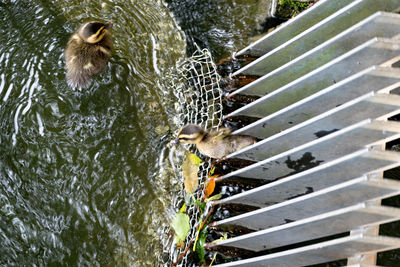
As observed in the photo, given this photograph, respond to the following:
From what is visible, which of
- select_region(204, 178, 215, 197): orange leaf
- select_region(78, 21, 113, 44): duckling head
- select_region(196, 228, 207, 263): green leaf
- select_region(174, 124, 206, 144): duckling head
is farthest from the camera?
select_region(78, 21, 113, 44): duckling head

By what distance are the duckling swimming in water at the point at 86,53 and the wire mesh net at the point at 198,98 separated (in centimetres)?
66

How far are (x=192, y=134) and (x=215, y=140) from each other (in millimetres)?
184

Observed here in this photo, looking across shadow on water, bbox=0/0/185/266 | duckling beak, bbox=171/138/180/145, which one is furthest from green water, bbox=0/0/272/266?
duckling beak, bbox=171/138/180/145

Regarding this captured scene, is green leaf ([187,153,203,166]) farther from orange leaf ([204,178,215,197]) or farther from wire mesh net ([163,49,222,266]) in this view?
orange leaf ([204,178,215,197])

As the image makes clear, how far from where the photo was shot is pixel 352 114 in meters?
1.96

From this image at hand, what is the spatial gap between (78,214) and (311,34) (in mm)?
2080

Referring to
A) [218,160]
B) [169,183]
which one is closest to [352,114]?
[218,160]

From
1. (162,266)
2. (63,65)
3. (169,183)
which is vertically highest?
(63,65)

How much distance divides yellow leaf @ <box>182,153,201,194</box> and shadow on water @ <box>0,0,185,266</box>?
211mm

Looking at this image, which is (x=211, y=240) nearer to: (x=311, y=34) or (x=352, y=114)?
(x=352, y=114)

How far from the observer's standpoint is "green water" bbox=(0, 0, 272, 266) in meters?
2.86

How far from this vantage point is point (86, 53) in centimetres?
320

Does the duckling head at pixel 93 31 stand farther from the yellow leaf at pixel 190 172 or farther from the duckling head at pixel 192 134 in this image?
the yellow leaf at pixel 190 172

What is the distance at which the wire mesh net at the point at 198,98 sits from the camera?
9.32 ft
